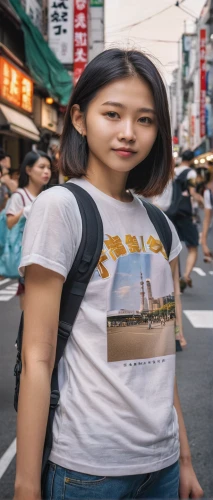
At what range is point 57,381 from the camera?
1.67 metres

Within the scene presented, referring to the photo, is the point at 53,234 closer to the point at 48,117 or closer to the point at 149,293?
the point at 149,293

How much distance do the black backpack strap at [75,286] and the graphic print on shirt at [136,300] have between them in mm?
30

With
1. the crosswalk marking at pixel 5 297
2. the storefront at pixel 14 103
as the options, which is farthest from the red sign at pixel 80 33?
the crosswalk marking at pixel 5 297

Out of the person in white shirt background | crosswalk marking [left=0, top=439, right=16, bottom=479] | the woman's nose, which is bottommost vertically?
crosswalk marking [left=0, top=439, right=16, bottom=479]

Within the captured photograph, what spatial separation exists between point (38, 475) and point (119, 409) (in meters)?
0.23

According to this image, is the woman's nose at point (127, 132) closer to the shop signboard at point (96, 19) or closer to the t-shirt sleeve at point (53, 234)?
the t-shirt sleeve at point (53, 234)

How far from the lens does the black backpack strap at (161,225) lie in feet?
6.21

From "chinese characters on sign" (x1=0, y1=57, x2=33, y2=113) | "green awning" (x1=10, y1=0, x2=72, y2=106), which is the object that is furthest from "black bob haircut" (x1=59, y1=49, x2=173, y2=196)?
"green awning" (x1=10, y1=0, x2=72, y2=106)

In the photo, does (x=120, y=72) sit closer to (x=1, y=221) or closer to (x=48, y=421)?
(x=48, y=421)

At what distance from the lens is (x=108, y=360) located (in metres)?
1.65

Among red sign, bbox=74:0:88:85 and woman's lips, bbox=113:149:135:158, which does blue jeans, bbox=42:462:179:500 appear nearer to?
woman's lips, bbox=113:149:135:158

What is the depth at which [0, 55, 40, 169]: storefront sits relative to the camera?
16328mm

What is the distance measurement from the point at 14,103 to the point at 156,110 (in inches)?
651

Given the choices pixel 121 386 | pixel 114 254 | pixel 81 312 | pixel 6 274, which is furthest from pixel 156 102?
pixel 6 274
